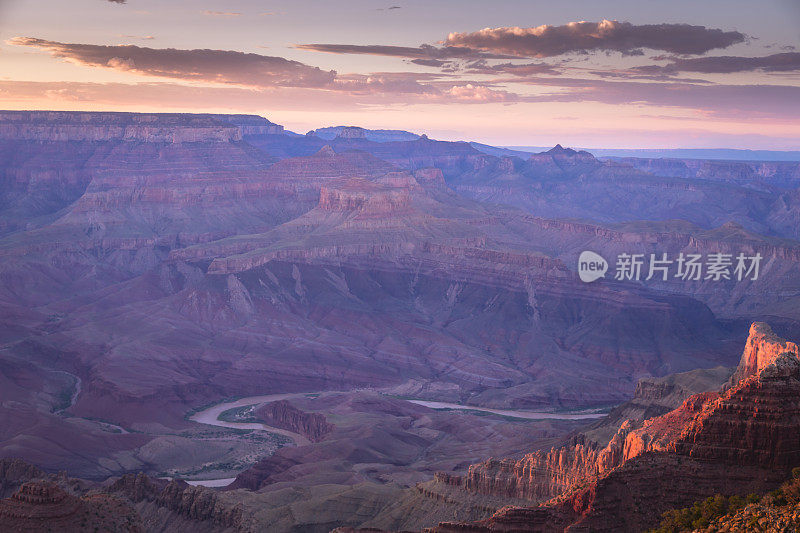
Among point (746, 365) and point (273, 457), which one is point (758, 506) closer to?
point (746, 365)

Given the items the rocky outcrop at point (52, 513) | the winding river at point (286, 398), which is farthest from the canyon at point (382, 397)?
the winding river at point (286, 398)

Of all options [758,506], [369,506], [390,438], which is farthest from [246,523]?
[390,438]

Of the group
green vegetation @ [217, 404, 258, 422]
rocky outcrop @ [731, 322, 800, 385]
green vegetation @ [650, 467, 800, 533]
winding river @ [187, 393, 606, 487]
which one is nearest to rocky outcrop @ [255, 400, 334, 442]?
winding river @ [187, 393, 606, 487]

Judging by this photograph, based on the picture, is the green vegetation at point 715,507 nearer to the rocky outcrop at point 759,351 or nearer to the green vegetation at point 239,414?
the rocky outcrop at point 759,351

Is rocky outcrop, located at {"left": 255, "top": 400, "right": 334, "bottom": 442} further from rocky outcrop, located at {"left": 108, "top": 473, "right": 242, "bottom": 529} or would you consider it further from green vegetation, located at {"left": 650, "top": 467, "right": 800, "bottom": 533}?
green vegetation, located at {"left": 650, "top": 467, "right": 800, "bottom": 533}

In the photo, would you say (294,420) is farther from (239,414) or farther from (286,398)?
(286,398)

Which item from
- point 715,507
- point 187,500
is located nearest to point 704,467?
point 715,507
